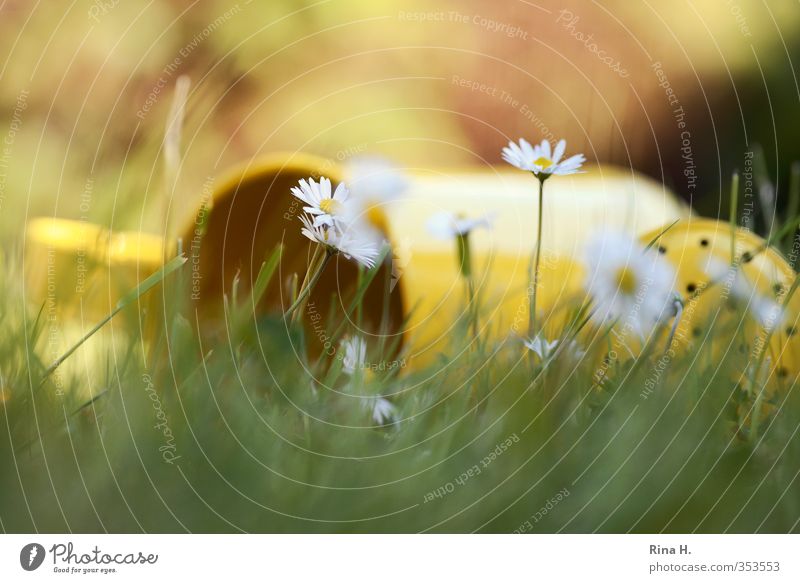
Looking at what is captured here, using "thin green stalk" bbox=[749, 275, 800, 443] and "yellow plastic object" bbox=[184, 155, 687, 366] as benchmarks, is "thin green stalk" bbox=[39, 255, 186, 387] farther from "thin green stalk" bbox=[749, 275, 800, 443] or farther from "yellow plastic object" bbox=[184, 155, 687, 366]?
"thin green stalk" bbox=[749, 275, 800, 443]

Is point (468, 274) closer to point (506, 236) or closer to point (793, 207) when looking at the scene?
point (506, 236)

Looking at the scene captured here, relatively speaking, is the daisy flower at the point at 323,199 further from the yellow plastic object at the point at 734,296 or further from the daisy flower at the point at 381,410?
the yellow plastic object at the point at 734,296

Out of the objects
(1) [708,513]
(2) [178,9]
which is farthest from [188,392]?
(2) [178,9]

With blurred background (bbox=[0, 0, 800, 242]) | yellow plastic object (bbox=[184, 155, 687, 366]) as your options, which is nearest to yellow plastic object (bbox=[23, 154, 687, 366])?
yellow plastic object (bbox=[184, 155, 687, 366])

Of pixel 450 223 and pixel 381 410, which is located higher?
pixel 450 223

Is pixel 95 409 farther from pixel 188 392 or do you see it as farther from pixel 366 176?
pixel 366 176

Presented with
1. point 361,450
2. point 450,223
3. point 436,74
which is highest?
point 436,74

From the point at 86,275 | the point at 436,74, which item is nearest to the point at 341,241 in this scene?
the point at 86,275

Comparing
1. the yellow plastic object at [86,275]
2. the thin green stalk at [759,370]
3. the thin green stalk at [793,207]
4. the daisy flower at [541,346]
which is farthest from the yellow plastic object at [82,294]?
the thin green stalk at [793,207]
